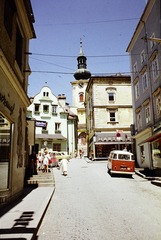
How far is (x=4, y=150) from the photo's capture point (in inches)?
323

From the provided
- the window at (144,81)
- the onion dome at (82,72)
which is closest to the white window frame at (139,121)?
the window at (144,81)

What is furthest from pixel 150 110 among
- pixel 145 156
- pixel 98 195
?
pixel 98 195

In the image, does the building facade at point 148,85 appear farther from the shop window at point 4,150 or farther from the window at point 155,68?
the shop window at point 4,150

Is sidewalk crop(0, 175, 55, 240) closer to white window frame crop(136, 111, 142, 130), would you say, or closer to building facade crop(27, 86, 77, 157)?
white window frame crop(136, 111, 142, 130)

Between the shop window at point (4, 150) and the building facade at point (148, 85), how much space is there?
11.3 m

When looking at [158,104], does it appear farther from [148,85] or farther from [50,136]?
[50,136]

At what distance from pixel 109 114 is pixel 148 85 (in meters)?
16.4

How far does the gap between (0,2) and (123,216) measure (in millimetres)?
7889

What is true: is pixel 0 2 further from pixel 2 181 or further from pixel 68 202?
pixel 68 202

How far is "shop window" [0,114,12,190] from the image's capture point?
7.89 metres

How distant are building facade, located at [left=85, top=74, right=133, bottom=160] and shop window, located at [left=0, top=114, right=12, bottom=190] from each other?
2672 centimetres

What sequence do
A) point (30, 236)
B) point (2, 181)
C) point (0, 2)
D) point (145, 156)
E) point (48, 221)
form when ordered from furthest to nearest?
point (145, 156) → point (2, 181) → point (0, 2) → point (48, 221) → point (30, 236)

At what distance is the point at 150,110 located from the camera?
20.7 metres

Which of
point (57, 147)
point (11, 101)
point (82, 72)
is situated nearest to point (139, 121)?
point (11, 101)
